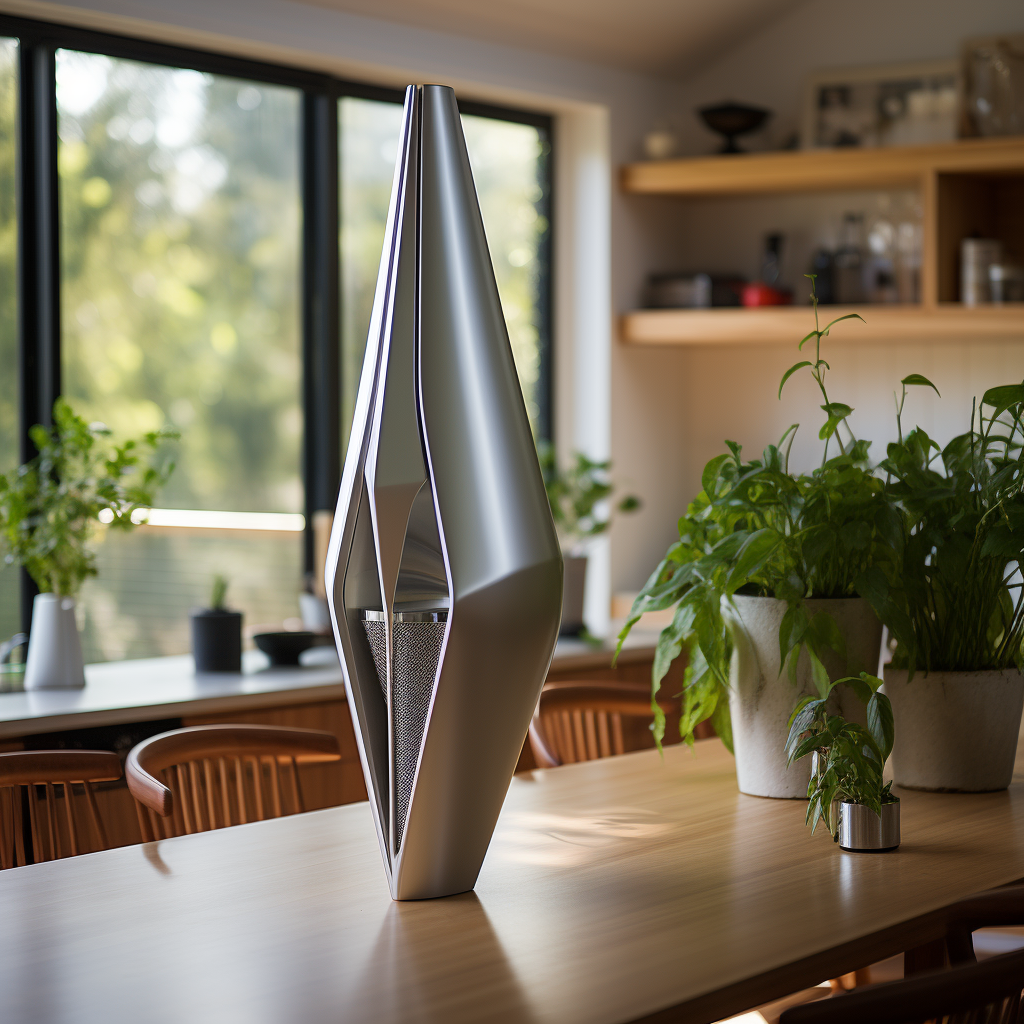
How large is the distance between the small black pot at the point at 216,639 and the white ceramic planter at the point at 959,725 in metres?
1.68

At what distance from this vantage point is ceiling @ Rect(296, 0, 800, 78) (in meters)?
3.59

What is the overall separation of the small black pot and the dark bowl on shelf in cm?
A: 210

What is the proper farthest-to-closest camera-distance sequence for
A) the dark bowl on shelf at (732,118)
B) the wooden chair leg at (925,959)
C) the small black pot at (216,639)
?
1. the dark bowl on shelf at (732,118)
2. the small black pot at (216,639)
3. the wooden chair leg at (925,959)

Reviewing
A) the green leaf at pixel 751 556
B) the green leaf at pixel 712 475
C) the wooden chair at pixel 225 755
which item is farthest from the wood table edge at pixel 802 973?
the wooden chair at pixel 225 755

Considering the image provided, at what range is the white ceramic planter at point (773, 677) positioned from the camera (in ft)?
5.96

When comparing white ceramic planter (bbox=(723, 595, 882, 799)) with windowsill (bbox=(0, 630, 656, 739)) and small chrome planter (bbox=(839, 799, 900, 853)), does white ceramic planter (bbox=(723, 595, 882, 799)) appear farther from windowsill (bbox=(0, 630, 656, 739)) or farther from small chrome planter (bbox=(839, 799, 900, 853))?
windowsill (bbox=(0, 630, 656, 739))

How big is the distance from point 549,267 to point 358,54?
99 centimetres

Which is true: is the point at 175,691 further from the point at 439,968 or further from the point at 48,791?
the point at 439,968

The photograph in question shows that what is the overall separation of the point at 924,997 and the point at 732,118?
333 cm

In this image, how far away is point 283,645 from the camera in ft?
10.4

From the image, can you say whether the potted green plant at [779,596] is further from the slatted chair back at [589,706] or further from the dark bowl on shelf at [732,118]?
the dark bowl on shelf at [732,118]

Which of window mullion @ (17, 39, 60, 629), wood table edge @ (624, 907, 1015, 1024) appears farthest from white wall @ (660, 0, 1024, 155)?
wood table edge @ (624, 907, 1015, 1024)

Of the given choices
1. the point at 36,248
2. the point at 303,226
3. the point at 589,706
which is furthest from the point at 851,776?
the point at 303,226

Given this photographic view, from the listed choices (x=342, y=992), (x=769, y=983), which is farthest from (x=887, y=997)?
(x=342, y=992)
